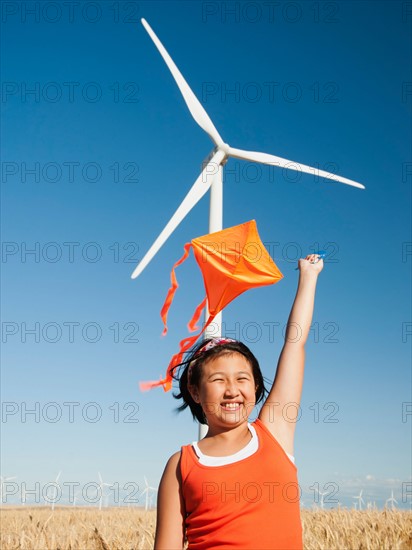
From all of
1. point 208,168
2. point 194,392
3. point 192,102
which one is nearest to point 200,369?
point 194,392

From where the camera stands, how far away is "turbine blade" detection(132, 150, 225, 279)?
15.3m

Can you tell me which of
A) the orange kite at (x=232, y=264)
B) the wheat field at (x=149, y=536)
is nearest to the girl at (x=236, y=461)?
the wheat field at (x=149, y=536)

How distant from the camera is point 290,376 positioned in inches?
174

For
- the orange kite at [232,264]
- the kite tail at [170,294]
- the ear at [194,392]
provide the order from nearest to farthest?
the ear at [194,392] → the orange kite at [232,264] → the kite tail at [170,294]

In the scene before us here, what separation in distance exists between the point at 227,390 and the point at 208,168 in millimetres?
13766

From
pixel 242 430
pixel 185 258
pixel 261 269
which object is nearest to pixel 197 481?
pixel 242 430

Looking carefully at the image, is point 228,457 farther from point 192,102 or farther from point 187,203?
point 192,102

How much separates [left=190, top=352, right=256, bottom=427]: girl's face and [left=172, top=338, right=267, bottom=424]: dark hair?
68 mm

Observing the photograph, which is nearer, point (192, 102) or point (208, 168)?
point (208, 168)

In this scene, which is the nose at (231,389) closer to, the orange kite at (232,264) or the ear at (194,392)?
the ear at (194,392)

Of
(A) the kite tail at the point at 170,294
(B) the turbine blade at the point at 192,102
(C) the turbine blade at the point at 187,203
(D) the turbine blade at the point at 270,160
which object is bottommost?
(A) the kite tail at the point at 170,294

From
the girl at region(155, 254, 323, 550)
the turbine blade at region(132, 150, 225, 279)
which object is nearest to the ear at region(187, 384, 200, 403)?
the girl at region(155, 254, 323, 550)

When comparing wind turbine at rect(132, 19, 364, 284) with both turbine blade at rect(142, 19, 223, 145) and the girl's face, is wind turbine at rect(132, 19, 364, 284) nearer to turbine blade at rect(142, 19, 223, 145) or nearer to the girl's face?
turbine blade at rect(142, 19, 223, 145)

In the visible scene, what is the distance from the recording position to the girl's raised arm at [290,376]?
4.30 meters
